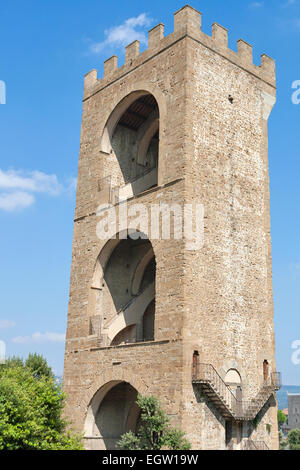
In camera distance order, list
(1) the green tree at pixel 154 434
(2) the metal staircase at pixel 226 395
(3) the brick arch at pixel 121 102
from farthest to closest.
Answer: (3) the brick arch at pixel 121 102, (2) the metal staircase at pixel 226 395, (1) the green tree at pixel 154 434

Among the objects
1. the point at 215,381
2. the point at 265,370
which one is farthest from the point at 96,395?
the point at 265,370

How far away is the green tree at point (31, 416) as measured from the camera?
50.6ft

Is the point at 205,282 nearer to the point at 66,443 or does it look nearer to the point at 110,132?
the point at 66,443

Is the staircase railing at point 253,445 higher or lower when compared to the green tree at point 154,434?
lower

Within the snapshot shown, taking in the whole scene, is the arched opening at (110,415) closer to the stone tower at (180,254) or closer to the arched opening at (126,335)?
the stone tower at (180,254)

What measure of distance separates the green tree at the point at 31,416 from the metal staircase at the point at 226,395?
4327mm

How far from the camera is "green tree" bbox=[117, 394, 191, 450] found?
16188 mm

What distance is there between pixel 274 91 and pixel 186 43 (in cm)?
548

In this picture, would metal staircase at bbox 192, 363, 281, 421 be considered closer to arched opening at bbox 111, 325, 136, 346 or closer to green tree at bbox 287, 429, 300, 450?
arched opening at bbox 111, 325, 136, 346

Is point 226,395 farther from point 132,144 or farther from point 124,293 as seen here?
point 132,144

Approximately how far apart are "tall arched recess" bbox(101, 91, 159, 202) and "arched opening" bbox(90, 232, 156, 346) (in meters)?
2.45

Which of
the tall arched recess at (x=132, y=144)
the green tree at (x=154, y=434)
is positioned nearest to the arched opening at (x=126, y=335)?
the tall arched recess at (x=132, y=144)

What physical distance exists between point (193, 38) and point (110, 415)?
47.0 ft

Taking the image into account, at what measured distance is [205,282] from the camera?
18.9m
